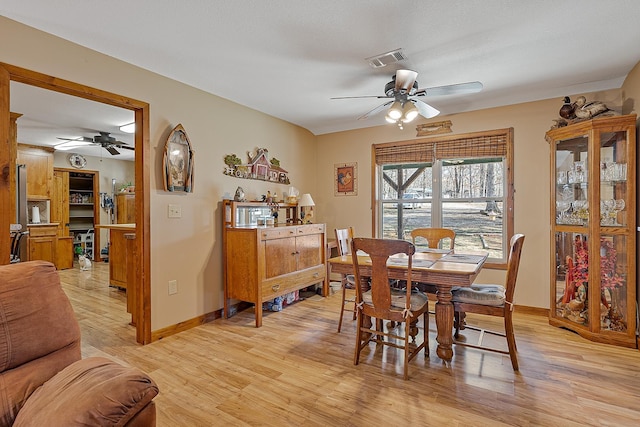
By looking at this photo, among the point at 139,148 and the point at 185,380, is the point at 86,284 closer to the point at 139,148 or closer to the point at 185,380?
the point at 139,148

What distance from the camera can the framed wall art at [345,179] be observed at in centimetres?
487

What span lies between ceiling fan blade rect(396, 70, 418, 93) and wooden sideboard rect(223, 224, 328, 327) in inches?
76.4

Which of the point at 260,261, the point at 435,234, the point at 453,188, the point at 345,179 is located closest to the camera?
the point at 260,261

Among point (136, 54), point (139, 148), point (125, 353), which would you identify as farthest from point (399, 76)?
point (125, 353)

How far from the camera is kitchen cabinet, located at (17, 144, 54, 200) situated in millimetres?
5812

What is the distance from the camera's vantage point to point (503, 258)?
152 inches

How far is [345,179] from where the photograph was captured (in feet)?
16.3

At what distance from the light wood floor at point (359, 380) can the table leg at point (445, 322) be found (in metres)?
0.10

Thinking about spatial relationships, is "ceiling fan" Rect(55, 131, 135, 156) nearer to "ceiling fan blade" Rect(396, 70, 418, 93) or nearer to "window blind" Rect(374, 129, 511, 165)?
"window blind" Rect(374, 129, 511, 165)

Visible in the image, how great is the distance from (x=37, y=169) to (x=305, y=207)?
541 cm

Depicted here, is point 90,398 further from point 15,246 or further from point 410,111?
point 15,246

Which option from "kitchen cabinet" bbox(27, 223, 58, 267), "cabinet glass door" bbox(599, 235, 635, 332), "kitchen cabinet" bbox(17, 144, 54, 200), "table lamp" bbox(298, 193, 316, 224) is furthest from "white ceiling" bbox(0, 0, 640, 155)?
"kitchen cabinet" bbox(27, 223, 58, 267)

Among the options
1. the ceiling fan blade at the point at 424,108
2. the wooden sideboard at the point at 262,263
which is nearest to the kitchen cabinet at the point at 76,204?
the wooden sideboard at the point at 262,263

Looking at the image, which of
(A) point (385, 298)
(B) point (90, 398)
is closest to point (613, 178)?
(A) point (385, 298)
